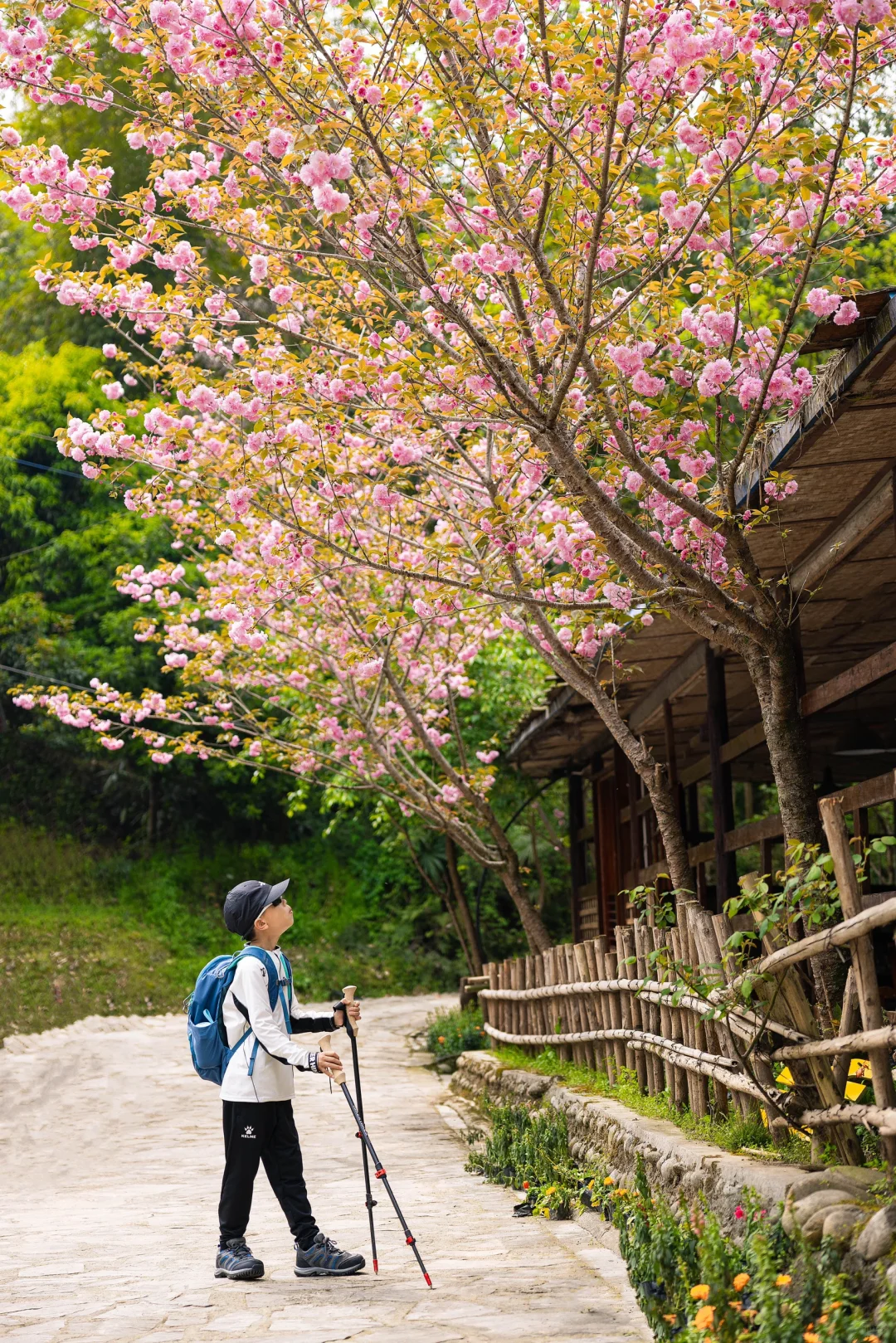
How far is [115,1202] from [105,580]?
19528mm

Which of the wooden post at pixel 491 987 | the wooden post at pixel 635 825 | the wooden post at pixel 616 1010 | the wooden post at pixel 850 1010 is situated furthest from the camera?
the wooden post at pixel 491 987

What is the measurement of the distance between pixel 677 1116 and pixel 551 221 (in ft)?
13.1

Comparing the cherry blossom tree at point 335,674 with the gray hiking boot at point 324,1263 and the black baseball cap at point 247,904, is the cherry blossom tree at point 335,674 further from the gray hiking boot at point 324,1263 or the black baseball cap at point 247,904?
the gray hiking boot at point 324,1263

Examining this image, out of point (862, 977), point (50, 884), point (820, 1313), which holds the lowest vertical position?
point (820, 1313)

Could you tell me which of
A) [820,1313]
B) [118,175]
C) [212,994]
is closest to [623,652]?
[212,994]

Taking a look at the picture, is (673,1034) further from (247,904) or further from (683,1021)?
(247,904)

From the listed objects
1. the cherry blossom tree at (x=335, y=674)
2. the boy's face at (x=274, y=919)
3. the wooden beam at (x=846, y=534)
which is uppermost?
the cherry blossom tree at (x=335, y=674)

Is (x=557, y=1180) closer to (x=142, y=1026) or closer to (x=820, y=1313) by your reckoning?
(x=820, y=1313)

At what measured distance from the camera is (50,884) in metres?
24.5

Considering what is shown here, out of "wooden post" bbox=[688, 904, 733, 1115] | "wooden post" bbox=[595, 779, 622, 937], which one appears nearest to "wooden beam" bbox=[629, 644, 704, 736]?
"wooden post" bbox=[595, 779, 622, 937]

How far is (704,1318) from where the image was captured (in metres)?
3.28

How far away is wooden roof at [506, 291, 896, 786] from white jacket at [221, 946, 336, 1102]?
2.73 metres

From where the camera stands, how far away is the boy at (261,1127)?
5.01 meters

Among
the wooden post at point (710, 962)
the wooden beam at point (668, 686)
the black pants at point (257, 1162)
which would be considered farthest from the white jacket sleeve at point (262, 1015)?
the wooden beam at point (668, 686)
